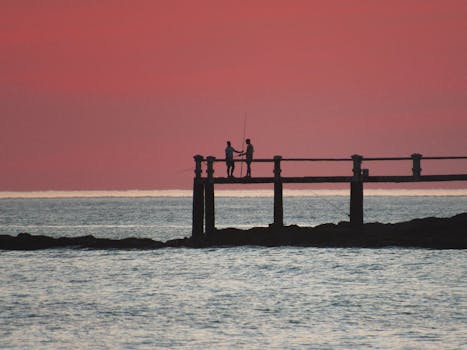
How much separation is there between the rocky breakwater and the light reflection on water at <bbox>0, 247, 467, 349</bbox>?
424 mm

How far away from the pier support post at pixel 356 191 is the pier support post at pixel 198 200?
537 cm

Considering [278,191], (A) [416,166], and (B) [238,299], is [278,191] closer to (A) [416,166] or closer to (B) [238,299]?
(A) [416,166]

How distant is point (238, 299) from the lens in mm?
28234

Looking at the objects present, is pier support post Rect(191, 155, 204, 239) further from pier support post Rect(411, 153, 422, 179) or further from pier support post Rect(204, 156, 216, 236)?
pier support post Rect(411, 153, 422, 179)

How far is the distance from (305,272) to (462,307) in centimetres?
882

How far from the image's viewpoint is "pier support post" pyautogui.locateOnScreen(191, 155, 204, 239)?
3949cm

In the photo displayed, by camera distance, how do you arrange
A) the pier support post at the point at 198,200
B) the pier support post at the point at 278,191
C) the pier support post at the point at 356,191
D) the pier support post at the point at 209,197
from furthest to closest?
the pier support post at the point at 198,200 → the pier support post at the point at 209,197 → the pier support post at the point at 278,191 → the pier support post at the point at 356,191

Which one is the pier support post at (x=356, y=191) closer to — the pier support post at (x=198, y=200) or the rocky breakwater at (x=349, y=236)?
the rocky breakwater at (x=349, y=236)

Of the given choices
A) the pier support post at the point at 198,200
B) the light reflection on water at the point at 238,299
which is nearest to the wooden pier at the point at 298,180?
the pier support post at the point at 198,200

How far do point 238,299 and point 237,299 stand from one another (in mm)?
29

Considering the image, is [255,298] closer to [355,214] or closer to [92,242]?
[355,214]

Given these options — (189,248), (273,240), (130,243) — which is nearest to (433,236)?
(273,240)

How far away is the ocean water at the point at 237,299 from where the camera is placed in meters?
22.4

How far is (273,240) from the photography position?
4022 centimetres
